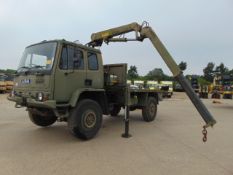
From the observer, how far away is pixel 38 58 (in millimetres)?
6430

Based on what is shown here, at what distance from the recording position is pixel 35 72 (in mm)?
6250

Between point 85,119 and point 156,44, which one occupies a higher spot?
point 156,44

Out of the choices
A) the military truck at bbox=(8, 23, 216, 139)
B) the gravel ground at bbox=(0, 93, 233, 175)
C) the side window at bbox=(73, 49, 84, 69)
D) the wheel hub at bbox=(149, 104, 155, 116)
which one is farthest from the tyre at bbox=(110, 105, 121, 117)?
the side window at bbox=(73, 49, 84, 69)

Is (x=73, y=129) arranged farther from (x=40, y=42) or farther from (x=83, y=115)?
(x=40, y=42)

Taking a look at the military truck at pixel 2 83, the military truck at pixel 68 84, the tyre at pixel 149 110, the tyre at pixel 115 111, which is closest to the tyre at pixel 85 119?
the military truck at pixel 68 84

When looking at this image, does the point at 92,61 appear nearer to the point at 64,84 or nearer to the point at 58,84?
the point at 64,84

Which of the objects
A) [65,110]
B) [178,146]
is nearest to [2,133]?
[65,110]

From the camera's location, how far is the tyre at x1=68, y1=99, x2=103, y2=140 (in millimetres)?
6309

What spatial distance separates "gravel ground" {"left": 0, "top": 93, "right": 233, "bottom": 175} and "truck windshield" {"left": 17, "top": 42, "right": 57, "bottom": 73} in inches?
73.7

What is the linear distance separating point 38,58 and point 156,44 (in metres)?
3.47

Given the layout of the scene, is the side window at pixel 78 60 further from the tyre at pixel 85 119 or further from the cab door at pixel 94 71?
the tyre at pixel 85 119

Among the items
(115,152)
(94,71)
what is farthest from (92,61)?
(115,152)

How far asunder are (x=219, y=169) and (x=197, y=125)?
457 cm

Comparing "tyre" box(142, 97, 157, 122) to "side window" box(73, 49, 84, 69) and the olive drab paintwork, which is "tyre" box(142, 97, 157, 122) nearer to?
the olive drab paintwork
